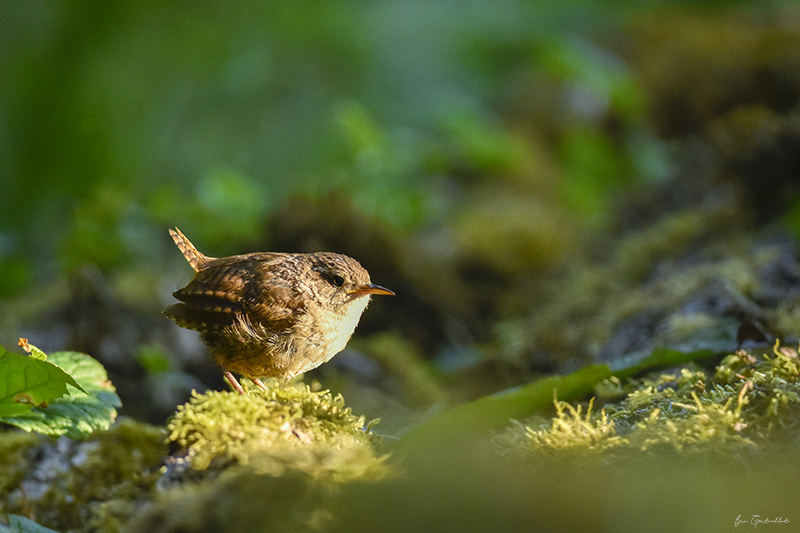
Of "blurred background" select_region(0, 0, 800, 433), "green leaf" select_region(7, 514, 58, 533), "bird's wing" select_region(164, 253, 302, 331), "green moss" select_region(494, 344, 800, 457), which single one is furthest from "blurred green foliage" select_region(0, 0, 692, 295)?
"green moss" select_region(494, 344, 800, 457)

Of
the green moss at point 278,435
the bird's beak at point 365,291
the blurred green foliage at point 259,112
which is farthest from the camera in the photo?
the blurred green foliage at point 259,112

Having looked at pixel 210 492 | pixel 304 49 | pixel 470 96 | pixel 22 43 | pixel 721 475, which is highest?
pixel 470 96

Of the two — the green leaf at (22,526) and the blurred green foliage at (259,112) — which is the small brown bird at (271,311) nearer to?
the green leaf at (22,526)

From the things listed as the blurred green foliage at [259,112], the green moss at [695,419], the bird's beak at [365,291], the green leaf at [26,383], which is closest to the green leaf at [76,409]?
the green leaf at [26,383]

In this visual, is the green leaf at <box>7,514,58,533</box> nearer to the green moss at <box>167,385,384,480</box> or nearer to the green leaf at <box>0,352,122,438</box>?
the green leaf at <box>0,352,122,438</box>

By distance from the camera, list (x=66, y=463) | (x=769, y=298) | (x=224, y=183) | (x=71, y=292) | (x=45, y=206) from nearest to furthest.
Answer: (x=66, y=463), (x=769, y=298), (x=45, y=206), (x=71, y=292), (x=224, y=183)

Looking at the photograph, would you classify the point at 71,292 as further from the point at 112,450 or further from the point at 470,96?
the point at 470,96

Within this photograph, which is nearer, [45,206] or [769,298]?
[769,298]

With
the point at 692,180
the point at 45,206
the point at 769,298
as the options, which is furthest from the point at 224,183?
the point at 692,180
